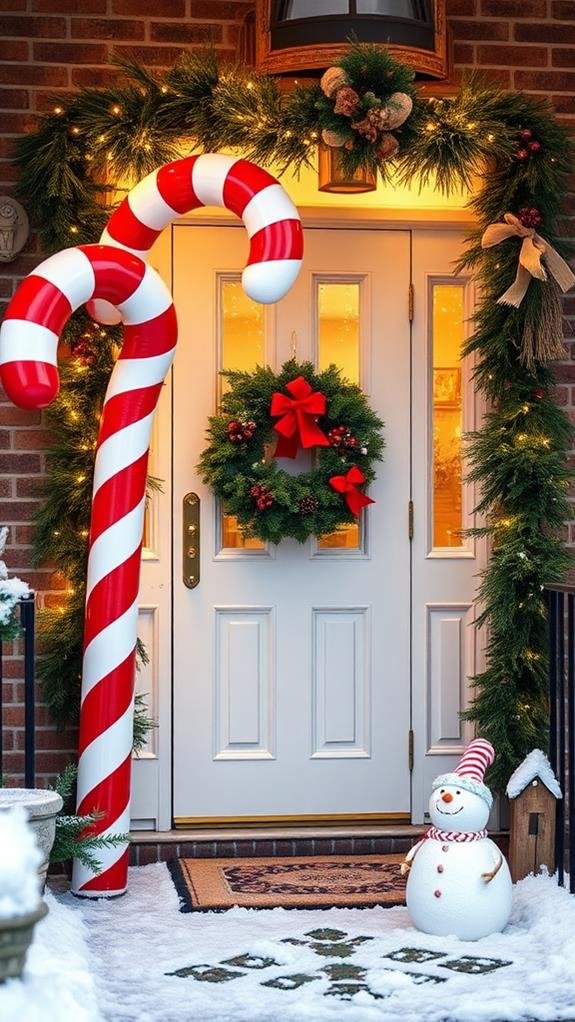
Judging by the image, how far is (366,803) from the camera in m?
5.36

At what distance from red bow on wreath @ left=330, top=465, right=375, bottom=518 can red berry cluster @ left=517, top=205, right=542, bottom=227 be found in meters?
0.99

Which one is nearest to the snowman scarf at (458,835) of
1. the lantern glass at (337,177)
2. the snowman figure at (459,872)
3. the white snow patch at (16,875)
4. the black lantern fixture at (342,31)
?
the snowman figure at (459,872)

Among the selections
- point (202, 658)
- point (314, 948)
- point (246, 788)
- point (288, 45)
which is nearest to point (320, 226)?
point (288, 45)

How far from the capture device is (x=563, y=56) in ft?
17.6

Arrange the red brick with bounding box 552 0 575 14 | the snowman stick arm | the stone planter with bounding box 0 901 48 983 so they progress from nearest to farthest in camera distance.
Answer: the stone planter with bounding box 0 901 48 983
the snowman stick arm
the red brick with bounding box 552 0 575 14

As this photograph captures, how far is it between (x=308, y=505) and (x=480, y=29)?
1.76m

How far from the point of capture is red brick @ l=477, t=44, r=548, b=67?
17.4 ft

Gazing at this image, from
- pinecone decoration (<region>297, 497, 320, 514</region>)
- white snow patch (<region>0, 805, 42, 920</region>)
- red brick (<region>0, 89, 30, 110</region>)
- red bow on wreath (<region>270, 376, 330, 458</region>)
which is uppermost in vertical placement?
red brick (<region>0, 89, 30, 110</region>)

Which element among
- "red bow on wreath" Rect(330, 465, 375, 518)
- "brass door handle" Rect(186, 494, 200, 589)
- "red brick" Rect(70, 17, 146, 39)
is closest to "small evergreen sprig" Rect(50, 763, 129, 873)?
"brass door handle" Rect(186, 494, 200, 589)

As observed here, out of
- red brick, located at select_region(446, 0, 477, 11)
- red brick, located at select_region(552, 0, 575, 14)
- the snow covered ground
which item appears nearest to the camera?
the snow covered ground

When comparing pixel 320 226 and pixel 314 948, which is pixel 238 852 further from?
pixel 320 226

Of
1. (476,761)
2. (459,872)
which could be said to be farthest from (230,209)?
(459,872)

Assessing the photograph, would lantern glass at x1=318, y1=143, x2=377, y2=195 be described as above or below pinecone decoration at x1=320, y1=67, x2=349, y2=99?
below

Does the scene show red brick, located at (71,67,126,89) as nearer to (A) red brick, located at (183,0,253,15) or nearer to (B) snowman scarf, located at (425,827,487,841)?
(A) red brick, located at (183,0,253,15)
